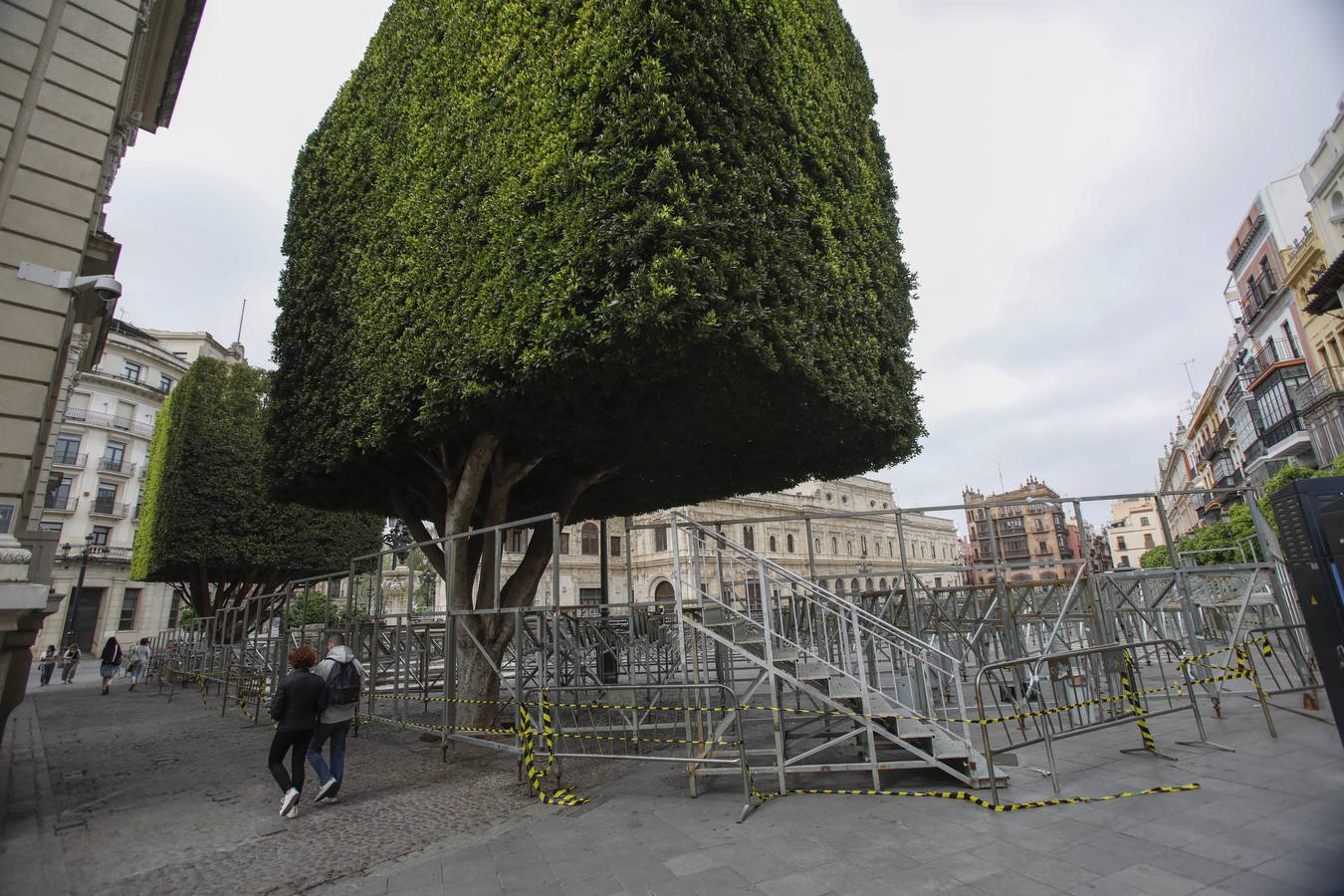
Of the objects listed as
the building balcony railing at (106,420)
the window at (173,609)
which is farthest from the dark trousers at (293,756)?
the window at (173,609)

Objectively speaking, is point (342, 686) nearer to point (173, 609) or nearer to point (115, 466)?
point (115, 466)

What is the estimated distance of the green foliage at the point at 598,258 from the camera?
23.8 feet

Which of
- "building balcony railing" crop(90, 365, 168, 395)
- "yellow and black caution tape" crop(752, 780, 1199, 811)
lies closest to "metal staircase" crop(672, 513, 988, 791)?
"yellow and black caution tape" crop(752, 780, 1199, 811)

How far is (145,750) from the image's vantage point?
10.9 metres

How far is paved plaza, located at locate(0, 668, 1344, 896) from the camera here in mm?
4250

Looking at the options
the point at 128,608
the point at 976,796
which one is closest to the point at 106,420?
the point at 128,608

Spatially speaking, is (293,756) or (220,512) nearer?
(293,756)

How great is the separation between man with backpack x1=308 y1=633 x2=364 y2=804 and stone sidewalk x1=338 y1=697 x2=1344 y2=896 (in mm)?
2446

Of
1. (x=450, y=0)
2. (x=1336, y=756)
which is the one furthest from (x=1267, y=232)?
(x=450, y=0)

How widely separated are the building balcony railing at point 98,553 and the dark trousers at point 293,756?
155 ft

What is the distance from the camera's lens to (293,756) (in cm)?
666

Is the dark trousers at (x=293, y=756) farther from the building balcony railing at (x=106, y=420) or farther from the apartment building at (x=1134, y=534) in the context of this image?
the apartment building at (x=1134, y=534)

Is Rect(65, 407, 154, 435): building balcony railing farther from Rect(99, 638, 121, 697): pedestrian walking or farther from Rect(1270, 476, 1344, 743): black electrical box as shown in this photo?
Rect(1270, 476, 1344, 743): black electrical box

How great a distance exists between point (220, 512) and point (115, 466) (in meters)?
31.3
